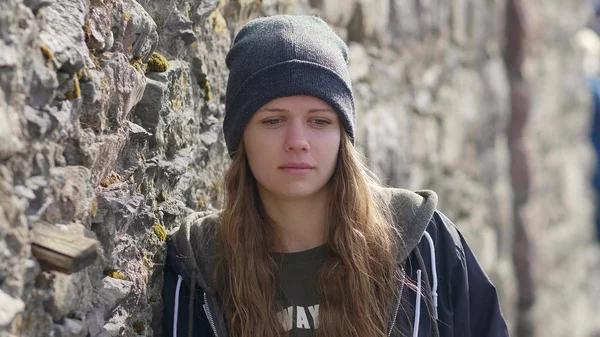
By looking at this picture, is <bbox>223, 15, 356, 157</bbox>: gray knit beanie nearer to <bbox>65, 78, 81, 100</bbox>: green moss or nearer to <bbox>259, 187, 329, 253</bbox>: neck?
<bbox>259, 187, 329, 253</bbox>: neck

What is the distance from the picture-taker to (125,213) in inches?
75.9

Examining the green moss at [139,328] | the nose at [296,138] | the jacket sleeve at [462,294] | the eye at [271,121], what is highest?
the eye at [271,121]

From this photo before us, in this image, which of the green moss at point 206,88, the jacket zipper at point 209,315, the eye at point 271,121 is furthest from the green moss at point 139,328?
the green moss at point 206,88

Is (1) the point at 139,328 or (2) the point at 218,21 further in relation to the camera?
(2) the point at 218,21

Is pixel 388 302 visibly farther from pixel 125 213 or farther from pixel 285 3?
pixel 285 3

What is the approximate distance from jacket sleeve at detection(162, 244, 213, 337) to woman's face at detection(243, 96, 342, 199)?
0.29m

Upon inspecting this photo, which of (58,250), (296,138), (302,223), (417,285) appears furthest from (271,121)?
(58,250)

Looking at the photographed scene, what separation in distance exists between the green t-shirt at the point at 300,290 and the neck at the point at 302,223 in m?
0.02

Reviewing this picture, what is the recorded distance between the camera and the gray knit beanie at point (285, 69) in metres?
2.10

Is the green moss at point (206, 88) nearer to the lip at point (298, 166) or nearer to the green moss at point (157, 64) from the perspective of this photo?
the green moss at point (157, 64)

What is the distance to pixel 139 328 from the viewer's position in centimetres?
210

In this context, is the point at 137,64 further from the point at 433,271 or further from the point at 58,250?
the point at 433,271

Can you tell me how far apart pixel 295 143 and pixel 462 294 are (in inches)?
20.4

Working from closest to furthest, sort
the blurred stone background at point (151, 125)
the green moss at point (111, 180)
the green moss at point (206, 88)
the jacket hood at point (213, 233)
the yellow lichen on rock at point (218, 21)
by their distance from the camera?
the blurred stone background at point (151, 125)
the green moss at point (111, 180)
the jacket hood at point (213, 233)
the green moss at point (206, 88)
the yellow lichen on rock at point (218, 21)
